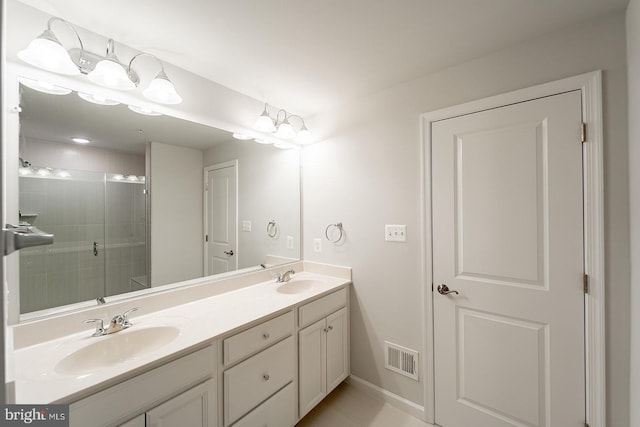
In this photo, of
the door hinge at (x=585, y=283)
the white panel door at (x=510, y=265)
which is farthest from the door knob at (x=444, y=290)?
the door hinge at (x=585, y=283)

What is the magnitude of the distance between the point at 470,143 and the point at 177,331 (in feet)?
6.59

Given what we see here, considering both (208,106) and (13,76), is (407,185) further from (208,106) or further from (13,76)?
(13,76)

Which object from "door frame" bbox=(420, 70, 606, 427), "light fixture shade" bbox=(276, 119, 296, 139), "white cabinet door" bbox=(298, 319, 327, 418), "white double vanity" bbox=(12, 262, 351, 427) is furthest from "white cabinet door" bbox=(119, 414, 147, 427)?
"door frame" bbox=(420, 70, 606, 427)

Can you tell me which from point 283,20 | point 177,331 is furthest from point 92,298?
point 283,20

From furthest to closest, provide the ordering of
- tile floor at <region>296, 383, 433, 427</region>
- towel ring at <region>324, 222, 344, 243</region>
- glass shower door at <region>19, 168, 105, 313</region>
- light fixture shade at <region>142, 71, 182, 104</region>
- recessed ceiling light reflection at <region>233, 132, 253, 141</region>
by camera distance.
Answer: towel ring at <region>324, 222, 344, 243</region> → recessed ceiling light reflection at <region>233, 132, 253, 141</region> → tile floor at <region>296, 383, 433, 427</region> → light fixture shade at <region>142, 71, 182, 104</region> → glass shower door at <region>19, 168, 105, 313</region>

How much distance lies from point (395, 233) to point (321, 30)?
1389 millimetres

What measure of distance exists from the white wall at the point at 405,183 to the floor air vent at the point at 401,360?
0.17ft

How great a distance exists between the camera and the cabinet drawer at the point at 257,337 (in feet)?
4.20

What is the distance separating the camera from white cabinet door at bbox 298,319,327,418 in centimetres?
168

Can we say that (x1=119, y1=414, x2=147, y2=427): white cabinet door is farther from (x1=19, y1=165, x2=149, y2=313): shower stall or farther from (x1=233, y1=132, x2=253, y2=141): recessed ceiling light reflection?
(x1=233, y1=132, x2=253, y2=141): recessed ceiling light reflection

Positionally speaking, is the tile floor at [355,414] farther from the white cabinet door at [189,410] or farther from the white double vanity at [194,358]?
the white cabinet door at [189,410]

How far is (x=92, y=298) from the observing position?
52.3 inches

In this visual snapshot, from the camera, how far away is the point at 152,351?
1164mm

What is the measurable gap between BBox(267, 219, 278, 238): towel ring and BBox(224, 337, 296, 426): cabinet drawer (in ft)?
3.20
